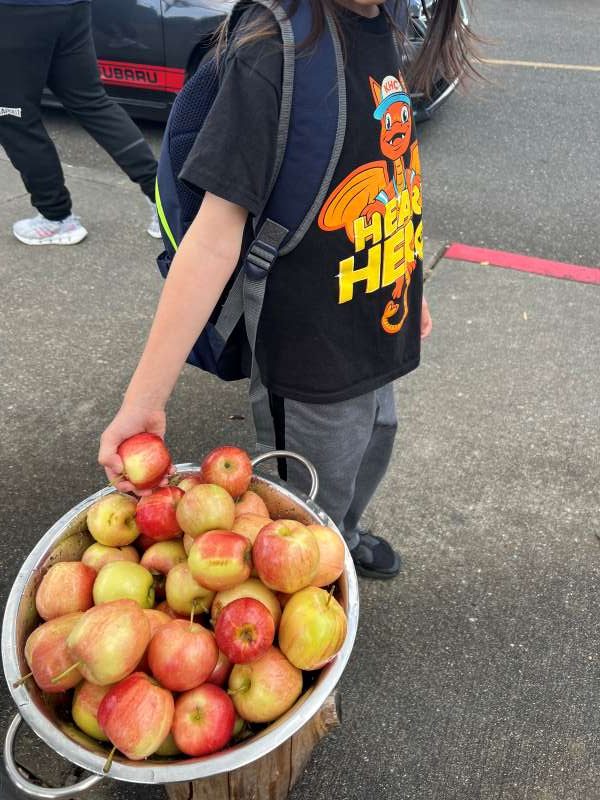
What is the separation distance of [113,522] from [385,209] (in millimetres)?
895

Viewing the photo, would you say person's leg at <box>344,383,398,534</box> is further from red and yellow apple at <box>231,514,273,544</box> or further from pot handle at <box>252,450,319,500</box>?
red and yellow apple at <box>231,514,273,544</box>

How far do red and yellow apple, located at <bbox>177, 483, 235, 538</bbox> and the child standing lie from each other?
0.18 meters

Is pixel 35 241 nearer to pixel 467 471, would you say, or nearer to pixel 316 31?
pixel 467 471

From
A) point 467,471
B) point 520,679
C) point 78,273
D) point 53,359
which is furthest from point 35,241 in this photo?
point 520,679

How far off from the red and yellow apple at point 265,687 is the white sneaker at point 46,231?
3.43 meters

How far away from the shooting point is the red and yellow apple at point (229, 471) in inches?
61.5

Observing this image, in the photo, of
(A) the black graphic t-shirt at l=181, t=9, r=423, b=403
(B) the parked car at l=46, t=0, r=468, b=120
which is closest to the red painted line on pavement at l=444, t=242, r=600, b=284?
(B) the parked car at l=46, t=0, r=468, b=120

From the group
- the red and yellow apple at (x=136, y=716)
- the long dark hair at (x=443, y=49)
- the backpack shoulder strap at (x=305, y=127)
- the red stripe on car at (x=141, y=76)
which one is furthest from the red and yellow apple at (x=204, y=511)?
the red stripe on car at (x=141, y=76)

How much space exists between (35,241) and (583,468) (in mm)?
3224

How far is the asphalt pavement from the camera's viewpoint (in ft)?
6.49

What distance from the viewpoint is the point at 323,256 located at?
146cm

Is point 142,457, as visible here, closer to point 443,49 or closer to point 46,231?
point 443,49

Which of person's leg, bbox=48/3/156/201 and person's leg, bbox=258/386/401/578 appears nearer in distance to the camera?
person's leg, bbox=258/386/401/578

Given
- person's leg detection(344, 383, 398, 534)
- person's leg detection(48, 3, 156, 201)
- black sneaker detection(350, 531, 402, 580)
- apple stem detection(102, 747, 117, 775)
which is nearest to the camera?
apple stem detection(102, 747, 117, 775)
